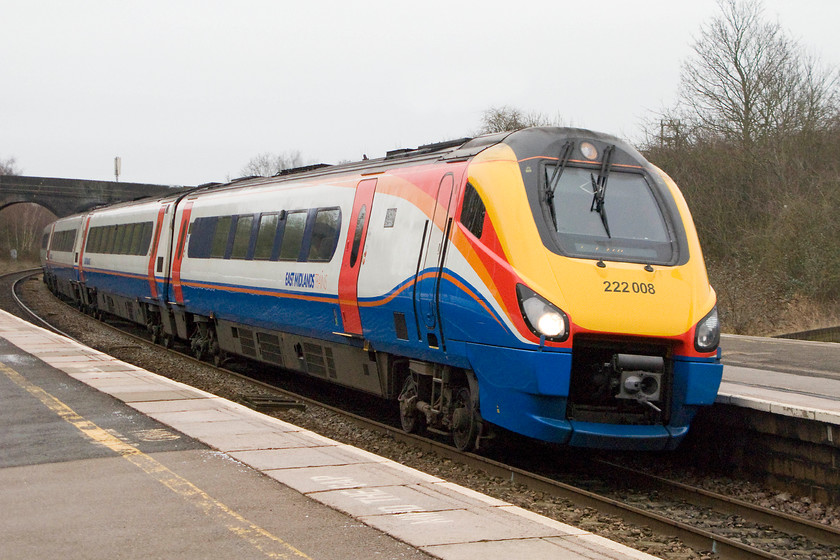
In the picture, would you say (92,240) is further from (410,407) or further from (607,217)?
(607,217)

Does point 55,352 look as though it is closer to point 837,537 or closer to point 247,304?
point 247,304

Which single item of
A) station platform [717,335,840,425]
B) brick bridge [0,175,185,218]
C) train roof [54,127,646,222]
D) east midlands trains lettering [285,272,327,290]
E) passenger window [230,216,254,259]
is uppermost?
brick bridge [0,175,185,218]

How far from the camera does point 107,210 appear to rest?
84.0ft

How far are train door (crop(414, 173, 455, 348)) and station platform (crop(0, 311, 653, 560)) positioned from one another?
158 centimetres

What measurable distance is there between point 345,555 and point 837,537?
3.78 metres

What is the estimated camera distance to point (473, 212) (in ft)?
27.7

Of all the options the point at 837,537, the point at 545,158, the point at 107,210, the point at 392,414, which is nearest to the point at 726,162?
the point at 107,210

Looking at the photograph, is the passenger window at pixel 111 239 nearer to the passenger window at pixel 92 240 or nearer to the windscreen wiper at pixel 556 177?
the passenger window at pixel 92 240

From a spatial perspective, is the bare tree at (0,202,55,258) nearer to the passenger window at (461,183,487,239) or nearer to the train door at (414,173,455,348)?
the train door at (414,173,455,348)

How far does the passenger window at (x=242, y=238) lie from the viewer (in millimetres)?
14000

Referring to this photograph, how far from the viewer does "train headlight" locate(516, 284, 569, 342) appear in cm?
753

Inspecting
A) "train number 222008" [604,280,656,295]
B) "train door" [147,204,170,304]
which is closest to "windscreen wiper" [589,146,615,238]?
"train number 222008" [604,280,656,295]

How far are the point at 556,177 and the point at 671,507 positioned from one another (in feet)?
10.2

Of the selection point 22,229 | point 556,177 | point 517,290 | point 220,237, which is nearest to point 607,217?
point 556,177
